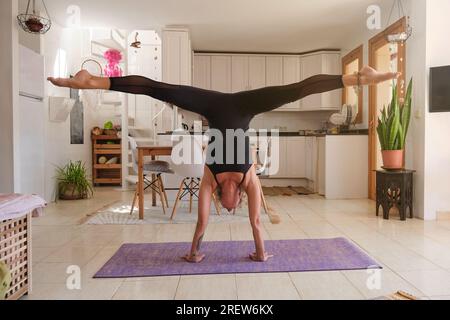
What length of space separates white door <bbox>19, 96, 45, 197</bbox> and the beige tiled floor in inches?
16.1

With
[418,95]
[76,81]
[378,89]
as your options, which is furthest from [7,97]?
[378,89]

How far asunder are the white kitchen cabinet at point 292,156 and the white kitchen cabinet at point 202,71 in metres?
1.73

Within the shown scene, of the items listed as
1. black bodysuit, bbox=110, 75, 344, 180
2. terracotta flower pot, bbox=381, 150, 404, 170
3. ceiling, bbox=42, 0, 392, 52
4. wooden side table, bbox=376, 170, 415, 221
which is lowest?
wooden side table, bbox=376, 170, 415, 221

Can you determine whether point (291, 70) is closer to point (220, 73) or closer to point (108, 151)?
point (220, 73)

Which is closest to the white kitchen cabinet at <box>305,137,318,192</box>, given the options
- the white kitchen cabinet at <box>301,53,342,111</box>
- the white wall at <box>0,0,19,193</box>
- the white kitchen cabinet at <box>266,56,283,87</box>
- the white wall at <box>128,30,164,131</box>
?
the white kitchen cabinet at <box>301,53,342,111</box>

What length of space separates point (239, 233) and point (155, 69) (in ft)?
15.7

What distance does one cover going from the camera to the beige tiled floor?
1.93 metres

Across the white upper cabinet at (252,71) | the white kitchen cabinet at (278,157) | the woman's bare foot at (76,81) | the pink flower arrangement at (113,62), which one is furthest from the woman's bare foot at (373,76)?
the pink flower arrangement at (113,62)

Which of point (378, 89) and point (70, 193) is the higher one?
point (378, 89)

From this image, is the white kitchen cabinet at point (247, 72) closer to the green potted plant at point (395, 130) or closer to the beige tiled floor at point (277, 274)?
the beige tiled floor at point (277, 274)

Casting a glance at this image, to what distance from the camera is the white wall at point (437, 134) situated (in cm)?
369

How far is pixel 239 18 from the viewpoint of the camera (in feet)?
16.5

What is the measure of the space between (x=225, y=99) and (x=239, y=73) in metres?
4.71

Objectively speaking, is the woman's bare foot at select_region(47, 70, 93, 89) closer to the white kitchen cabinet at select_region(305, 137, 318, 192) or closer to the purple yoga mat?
the purple yoga mat
